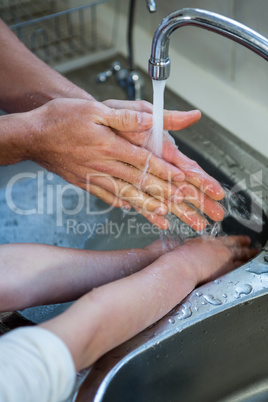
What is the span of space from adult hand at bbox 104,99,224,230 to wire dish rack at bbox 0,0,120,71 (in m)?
0.51

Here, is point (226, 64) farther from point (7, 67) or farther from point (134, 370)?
point (134, 370)

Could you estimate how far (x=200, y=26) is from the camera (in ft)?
2.43

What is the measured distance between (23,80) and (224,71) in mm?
461

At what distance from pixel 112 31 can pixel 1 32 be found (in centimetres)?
40

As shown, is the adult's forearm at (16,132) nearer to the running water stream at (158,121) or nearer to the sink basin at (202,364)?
the running water stream at (158,121)

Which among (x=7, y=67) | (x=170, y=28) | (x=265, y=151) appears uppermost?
(x=170, y=28)

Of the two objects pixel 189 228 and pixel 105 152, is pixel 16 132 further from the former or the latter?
pixel 189 228

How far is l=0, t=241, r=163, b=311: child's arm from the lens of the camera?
76 cm

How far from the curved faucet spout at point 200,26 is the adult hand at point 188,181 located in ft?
0.44

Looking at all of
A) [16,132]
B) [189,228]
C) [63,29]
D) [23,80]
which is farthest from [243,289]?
[63,29]

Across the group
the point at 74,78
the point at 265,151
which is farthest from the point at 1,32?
the point at 265,151

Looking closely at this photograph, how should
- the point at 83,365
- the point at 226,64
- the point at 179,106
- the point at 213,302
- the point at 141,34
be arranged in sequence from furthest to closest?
the point at 141,34 < the point at 226,64 < the point at 179,106 < the point at 213,302 < the point at 83,365

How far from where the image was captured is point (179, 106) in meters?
1.00

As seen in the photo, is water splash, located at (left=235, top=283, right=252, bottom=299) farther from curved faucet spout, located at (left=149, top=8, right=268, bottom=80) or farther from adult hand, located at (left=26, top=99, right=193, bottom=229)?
curved faucet spout, located at (left=149, top=8, right=268, bottom=80)
